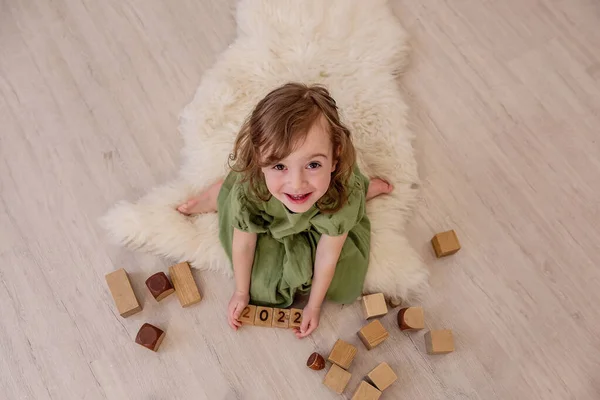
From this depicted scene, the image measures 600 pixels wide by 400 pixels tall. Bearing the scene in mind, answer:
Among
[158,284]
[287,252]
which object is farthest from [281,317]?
[158,284]

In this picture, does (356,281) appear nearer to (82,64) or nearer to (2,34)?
(82,64)

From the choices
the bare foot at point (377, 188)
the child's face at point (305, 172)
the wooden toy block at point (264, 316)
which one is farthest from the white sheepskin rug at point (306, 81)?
the child's face at point (305, 172)

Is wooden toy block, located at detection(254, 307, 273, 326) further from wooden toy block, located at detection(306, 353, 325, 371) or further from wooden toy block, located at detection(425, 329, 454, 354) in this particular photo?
wooden toy block, located at detection(425, 329, 454, 354)

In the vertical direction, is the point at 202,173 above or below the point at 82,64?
below

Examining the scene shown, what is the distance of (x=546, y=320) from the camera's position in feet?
3.82

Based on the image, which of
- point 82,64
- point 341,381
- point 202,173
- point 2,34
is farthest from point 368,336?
point 2,34

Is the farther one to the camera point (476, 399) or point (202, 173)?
point (202, 173)

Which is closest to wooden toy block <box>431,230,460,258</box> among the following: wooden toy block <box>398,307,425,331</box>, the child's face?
wooden toy block <box>398,307,425,331</box>

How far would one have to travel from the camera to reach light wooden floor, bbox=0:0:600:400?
1120mm

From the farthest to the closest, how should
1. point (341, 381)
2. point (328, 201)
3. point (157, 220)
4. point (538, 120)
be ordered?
1. point (538, 120)
2. point (157, 220)
3. point (341, 381)
4. point (328, 201)

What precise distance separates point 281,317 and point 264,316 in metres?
0.04

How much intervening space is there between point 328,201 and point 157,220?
44 centimetres

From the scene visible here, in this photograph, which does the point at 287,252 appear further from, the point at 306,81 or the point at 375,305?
the point at 306,81

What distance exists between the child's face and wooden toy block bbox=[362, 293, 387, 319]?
0.32 meters
